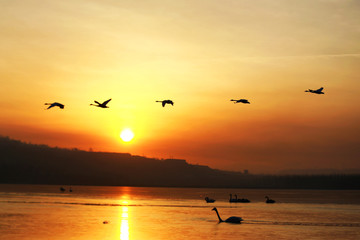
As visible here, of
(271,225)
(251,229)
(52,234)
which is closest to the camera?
(52,234)

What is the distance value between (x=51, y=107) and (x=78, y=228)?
13.7 meters

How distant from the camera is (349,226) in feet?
182

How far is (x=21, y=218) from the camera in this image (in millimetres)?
56781

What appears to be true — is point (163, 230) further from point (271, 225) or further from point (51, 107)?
point (51, 107)

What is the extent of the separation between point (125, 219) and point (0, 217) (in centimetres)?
1328

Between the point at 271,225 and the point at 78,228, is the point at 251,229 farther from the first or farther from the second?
the point at 78,228

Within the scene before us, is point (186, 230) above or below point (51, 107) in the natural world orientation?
below

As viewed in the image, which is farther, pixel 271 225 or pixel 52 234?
pixel 271 225

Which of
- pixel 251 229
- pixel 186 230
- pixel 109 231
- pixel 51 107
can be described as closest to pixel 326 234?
pixel 251 229

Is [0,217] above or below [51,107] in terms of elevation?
below

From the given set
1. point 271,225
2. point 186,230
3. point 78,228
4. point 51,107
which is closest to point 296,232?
point 271,225

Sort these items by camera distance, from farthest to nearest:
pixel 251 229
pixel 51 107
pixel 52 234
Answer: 1. pixel 251 229
2. pixel 52 234
3. pixel 51 107

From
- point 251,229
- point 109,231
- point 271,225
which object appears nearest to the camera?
point 109,231

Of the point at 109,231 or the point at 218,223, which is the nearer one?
the point at 109,231
